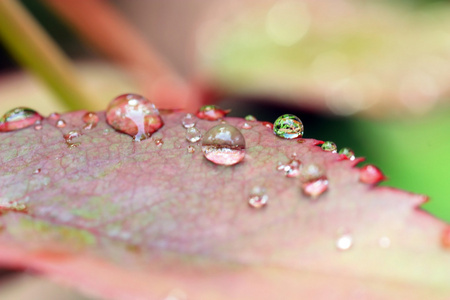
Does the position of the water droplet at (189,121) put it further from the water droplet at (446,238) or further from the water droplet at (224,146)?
the water droplet at (446,238)

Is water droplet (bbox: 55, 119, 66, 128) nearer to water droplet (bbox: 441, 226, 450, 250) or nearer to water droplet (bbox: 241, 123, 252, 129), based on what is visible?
water droplet (bbox: 241, 123, 252, 129)

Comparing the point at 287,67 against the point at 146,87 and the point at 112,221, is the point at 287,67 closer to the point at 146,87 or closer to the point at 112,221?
the point at 146,87

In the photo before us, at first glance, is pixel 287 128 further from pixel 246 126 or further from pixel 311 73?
pixel 311 73

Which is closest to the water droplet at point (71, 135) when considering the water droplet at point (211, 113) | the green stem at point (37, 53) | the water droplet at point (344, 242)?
the water droplet at point (211, 113)

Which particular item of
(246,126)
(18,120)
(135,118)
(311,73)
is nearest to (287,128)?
(246,126)

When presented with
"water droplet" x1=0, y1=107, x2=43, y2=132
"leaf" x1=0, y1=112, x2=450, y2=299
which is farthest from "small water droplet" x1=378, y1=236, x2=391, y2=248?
"water droplet" x1=0, y1=107, x2=43, y2=132
